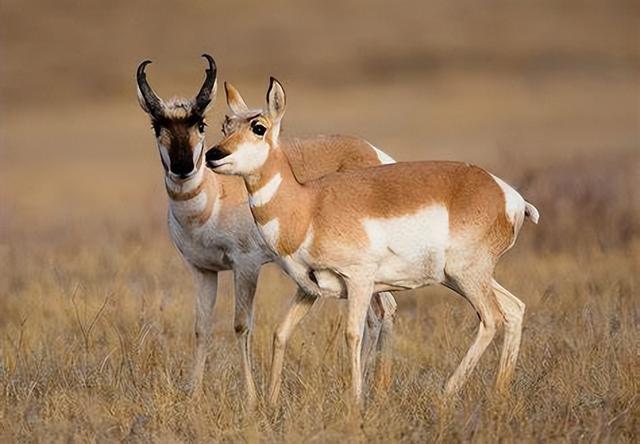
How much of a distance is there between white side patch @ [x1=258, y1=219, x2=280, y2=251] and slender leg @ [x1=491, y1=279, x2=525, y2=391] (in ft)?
4.40

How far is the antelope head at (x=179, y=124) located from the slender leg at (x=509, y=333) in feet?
6.78

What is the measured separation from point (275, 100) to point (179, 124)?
1.29m

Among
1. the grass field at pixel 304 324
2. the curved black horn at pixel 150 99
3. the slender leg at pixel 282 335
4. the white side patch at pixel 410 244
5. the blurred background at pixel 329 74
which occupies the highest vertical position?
the curved black horn at pixel 150 99

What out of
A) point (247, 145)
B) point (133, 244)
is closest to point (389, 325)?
point (247, 145)

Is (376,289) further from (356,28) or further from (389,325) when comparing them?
(356,28)

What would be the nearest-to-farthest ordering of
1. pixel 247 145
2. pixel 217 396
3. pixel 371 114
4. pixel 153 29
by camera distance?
pixel 247 145, pixel 217 396, pixel 371 114, pixel 153 29

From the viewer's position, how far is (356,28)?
57.2m

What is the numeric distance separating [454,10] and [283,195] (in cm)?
5398

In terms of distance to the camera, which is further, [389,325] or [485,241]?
[389,325]

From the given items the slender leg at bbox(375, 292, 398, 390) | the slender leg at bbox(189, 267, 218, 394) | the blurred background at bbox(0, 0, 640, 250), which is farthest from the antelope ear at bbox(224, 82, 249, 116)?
the blurred background at bbox(0, 0, 640, 250)

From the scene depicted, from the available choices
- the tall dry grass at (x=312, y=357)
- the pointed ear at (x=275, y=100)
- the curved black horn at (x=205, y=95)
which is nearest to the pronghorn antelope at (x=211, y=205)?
the curved black horn at (x=205, y=95)

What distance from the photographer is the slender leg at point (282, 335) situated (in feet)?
24.3

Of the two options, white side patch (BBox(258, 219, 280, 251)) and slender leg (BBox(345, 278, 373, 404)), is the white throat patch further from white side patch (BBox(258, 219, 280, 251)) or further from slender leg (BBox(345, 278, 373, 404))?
slender leg (BBox(345, 278, 373, 404))

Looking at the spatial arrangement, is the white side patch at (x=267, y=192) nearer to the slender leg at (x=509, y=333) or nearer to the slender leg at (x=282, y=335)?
the slender leg at (x=282, y=335)
